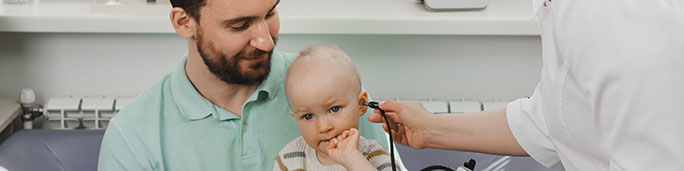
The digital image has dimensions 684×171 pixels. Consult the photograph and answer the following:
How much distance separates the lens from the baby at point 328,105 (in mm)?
1409

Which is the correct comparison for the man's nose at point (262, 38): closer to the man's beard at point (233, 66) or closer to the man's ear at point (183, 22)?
the man's beard at point (233, 66)

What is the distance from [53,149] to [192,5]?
3.14ft

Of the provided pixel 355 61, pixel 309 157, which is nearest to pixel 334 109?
pixel 309 157

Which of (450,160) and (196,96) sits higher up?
(196,96)

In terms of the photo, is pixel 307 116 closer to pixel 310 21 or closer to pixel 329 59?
pixel 329 59

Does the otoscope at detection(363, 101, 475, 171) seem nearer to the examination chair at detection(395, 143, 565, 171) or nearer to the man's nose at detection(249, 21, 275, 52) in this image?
the man's nose at detection(249, 21, 275, 52)

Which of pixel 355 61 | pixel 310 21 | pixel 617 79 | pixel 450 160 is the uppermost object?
pixel 617 79

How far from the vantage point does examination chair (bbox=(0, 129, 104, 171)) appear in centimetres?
220

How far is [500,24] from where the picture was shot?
7.31 feet

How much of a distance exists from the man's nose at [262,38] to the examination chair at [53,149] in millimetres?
973

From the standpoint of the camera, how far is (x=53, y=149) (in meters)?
2.26

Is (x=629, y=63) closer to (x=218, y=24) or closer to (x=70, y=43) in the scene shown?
(x=218, y=24)

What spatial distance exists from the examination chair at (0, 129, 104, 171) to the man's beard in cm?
85

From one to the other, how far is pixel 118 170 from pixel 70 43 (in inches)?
39.1
